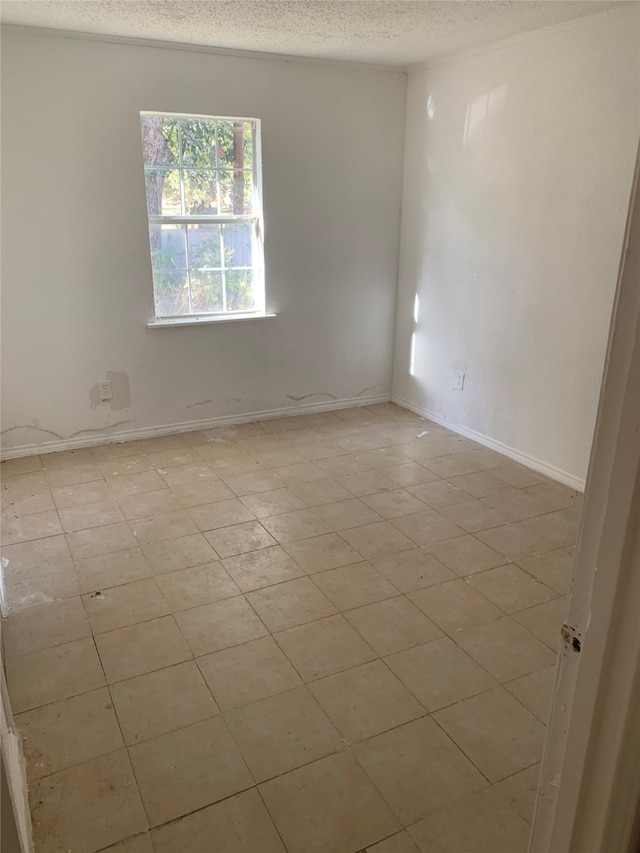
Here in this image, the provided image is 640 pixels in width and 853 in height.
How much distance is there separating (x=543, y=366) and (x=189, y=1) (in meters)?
2.48

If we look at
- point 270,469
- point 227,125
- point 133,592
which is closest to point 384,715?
point 133,592

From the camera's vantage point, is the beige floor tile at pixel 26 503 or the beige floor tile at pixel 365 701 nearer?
the beige floor tile at pixel 365 701

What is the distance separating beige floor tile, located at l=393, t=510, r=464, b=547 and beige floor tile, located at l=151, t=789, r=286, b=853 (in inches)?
57.9

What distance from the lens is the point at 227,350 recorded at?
4207 mm

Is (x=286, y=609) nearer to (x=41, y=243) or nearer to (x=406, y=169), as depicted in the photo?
(x=41, y=243)

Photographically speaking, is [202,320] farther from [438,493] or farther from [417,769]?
[417,769]

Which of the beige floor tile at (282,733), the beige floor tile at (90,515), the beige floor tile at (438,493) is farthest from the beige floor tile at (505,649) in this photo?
the beige floor tile at (90,515)

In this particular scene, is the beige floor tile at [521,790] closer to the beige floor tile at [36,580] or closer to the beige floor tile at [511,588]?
the beige floor tile at [511,588]

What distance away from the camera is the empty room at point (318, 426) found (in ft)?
5.16

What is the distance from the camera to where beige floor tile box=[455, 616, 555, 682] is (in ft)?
6.86

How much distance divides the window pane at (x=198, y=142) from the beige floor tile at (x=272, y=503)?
206cm

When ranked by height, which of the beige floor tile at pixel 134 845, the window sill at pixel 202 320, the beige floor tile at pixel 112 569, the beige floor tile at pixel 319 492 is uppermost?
the window sill at pixel 202 320

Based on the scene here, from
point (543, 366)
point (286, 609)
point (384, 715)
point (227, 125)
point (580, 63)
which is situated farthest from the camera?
point (227, 125)

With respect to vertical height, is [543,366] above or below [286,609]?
above
